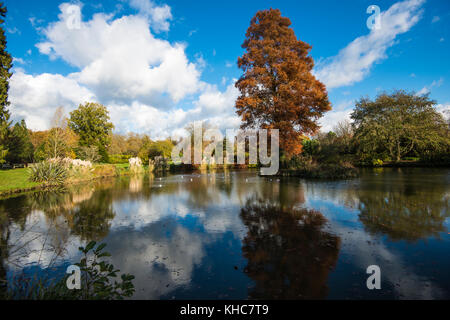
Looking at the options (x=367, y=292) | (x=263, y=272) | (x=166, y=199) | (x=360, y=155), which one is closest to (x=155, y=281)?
(x=263, y=272)

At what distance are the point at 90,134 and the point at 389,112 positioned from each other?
40244mm

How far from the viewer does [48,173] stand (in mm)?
13477

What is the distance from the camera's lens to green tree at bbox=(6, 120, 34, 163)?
3334 cm

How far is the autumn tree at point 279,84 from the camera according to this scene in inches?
602

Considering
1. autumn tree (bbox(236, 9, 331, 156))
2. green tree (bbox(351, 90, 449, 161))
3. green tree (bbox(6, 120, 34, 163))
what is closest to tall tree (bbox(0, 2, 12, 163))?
autumn tree (bbox(236, 9, 331, 156))

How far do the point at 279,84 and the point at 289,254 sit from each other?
1446cm

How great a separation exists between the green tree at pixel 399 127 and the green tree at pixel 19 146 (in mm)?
47130

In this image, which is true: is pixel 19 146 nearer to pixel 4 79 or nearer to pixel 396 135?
pixel 4 79

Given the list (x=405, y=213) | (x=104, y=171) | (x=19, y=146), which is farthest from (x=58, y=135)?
(x=19, y=146)

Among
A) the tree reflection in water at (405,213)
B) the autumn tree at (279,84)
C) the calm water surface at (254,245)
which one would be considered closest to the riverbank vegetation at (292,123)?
the autumn tree at (279,84)

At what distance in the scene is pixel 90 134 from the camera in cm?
3356
